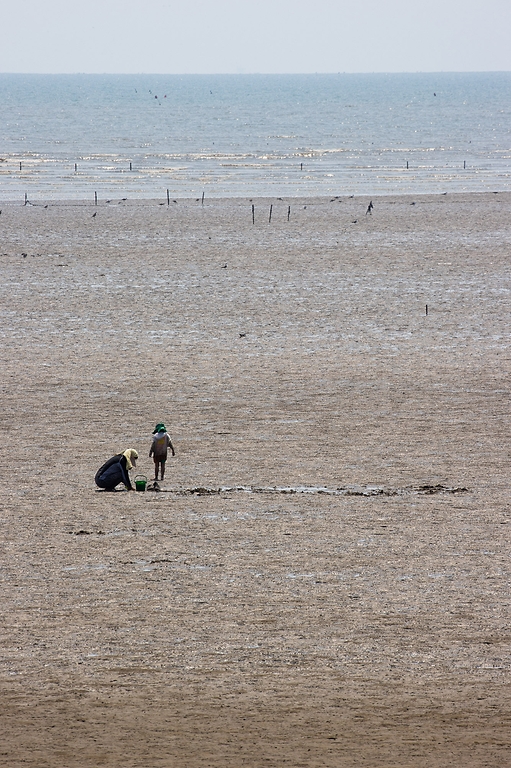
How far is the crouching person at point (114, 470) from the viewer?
583 inches

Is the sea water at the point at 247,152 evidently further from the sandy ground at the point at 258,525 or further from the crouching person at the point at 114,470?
the crouching person at the point at 114,470

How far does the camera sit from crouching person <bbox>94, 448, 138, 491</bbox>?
1480 centimetres

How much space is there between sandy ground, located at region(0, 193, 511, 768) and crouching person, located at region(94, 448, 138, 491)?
203 mm

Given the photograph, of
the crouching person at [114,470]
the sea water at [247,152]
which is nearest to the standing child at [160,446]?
the crouching person at [114,470]

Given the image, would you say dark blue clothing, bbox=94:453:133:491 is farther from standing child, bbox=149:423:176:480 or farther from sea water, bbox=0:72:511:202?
sea water, bbox=0:72:511:202

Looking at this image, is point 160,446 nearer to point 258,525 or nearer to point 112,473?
point 112,473

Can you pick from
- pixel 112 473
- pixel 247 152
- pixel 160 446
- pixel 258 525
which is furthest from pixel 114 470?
pixel 247 152

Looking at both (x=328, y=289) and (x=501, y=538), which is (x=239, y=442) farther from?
(x=328, y=289)

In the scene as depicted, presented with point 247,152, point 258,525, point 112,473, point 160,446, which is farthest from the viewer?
point 247,152

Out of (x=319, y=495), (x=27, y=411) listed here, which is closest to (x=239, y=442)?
(x=319, y=495)

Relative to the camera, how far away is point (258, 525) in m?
13.5

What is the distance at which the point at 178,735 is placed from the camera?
8.48 m

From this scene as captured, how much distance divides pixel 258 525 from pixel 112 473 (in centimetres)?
264

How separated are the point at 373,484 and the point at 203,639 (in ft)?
18.7
